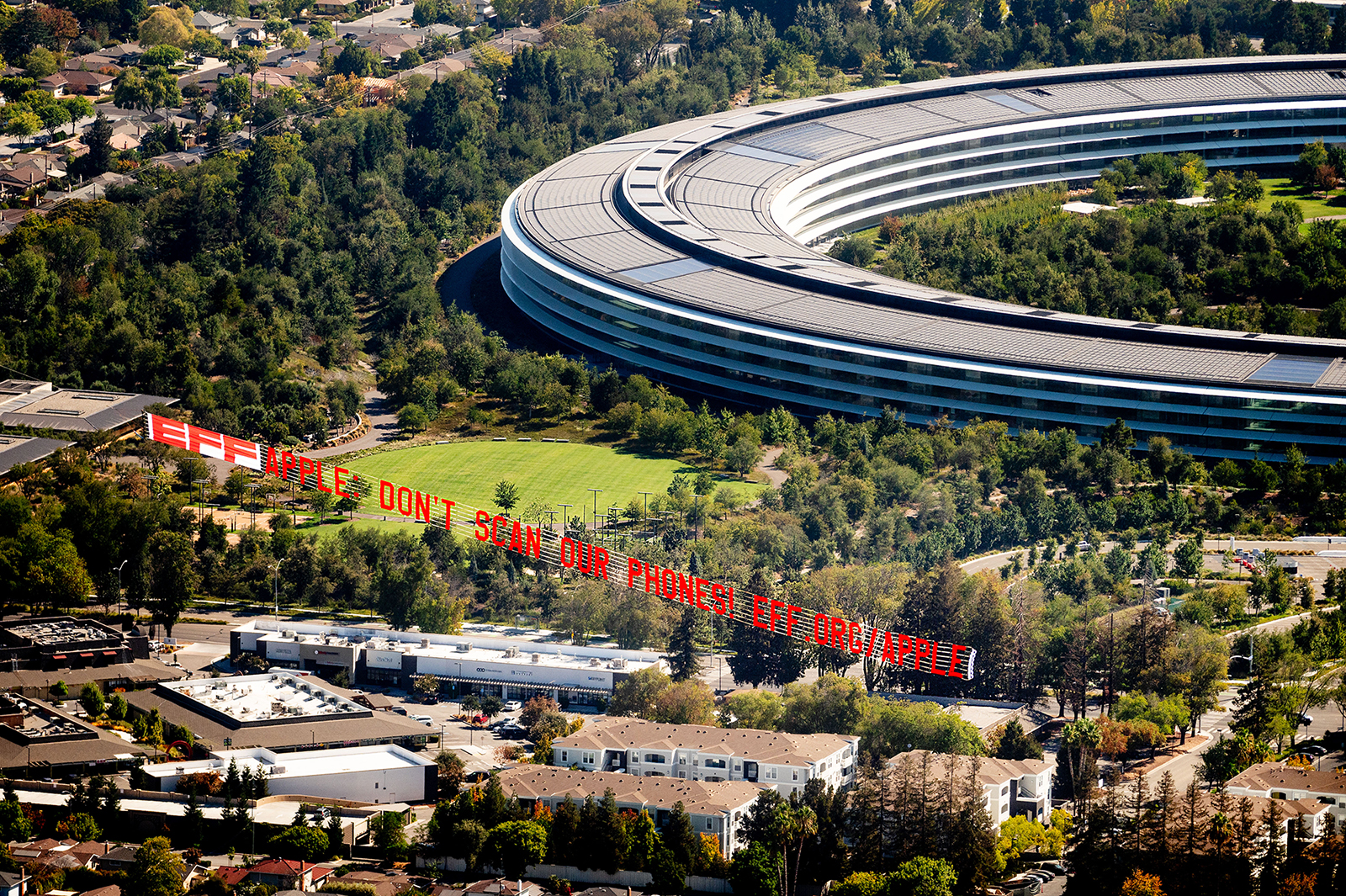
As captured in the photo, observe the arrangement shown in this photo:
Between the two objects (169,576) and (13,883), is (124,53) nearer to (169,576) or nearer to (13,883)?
(169,576)

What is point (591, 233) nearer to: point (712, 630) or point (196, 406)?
point (196, 406)

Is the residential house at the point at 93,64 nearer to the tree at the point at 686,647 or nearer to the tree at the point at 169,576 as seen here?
the tree at the point at 169,576

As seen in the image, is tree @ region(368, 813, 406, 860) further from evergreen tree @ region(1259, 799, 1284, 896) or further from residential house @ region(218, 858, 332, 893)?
evergreen tree @ region(1259, 799, 1284, 896)

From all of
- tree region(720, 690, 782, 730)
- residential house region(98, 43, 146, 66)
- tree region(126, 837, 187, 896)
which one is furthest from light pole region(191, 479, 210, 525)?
A: residential house region(98, 43, 146, 66)

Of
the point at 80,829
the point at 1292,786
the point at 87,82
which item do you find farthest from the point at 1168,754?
the point at 87,82

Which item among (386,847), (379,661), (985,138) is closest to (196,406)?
(379,661)

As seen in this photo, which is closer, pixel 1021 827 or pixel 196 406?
pixel 1021 827
